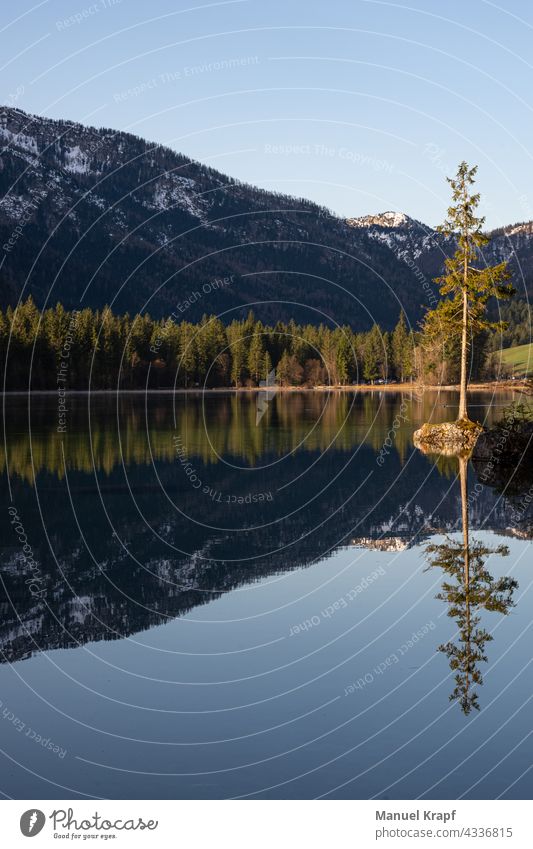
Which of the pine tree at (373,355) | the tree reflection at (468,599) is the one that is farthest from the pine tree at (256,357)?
the tree reflection at (468,599)

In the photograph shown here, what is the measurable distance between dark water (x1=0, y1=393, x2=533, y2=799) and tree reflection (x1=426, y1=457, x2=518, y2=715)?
5 centimetres

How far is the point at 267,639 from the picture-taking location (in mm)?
16031

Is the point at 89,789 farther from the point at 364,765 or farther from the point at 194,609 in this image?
the point at 194,609

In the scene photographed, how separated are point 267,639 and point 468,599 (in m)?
4.07

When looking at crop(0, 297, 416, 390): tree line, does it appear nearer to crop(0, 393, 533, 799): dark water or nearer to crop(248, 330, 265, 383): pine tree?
crop(248, 330, 265, 383): pine tree

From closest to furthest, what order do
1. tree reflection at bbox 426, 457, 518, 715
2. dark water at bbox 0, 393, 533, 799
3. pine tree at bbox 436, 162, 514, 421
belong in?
dark water at bbox 0, 393, 533, 799, tree reflection at bbox 426, 457, 518, 715, pine tree at bbox 436, 162, 514, 421

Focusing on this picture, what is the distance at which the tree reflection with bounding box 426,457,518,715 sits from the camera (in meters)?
13.8

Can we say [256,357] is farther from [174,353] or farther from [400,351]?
[400,351]

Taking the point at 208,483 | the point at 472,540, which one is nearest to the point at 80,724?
the point at 472,540

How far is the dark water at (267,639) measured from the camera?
36.4ft

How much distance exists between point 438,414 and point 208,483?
41024 millimetres

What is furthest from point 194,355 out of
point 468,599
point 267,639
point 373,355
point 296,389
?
point 267,639

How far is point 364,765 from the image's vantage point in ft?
36.2

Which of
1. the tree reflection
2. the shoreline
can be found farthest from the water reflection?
the shoreline
